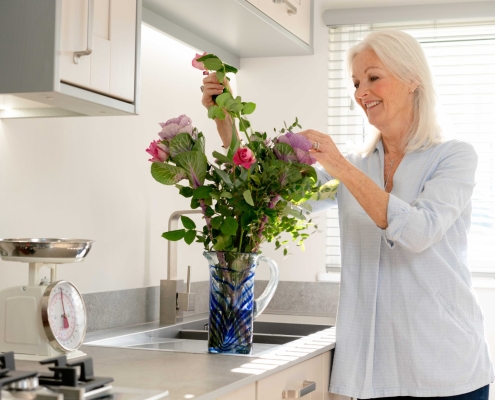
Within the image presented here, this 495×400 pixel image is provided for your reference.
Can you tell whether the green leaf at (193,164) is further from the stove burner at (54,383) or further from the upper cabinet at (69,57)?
the stove burner at (54,383)

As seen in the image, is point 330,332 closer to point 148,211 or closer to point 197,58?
point 148,211

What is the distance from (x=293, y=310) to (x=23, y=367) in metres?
1.58

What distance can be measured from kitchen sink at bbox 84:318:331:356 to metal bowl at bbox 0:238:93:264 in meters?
0.37

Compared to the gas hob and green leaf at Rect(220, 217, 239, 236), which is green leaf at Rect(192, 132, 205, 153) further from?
the gas hob

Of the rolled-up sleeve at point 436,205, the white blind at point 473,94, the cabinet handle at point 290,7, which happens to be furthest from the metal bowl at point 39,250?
the white blind at point 473,94

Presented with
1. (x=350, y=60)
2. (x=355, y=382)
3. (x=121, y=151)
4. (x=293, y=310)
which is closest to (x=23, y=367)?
(x=355, y=382)

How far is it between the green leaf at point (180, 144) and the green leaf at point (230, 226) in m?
0.18

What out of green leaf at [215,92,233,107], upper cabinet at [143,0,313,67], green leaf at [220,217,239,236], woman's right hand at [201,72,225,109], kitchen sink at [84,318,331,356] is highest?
upper cabinet at [143,0,313,67]

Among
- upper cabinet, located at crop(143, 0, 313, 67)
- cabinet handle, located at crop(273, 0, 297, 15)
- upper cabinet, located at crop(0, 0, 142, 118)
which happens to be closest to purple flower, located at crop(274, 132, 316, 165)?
upper cabinet, located at crop(0, 0, 142, 118)

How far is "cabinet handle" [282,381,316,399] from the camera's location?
5.51ft

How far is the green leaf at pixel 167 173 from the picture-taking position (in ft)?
5.46

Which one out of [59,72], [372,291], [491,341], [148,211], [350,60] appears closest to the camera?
[59,72]

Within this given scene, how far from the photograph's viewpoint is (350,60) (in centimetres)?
211

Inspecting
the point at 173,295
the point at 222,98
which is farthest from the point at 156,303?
the point at 222,98
